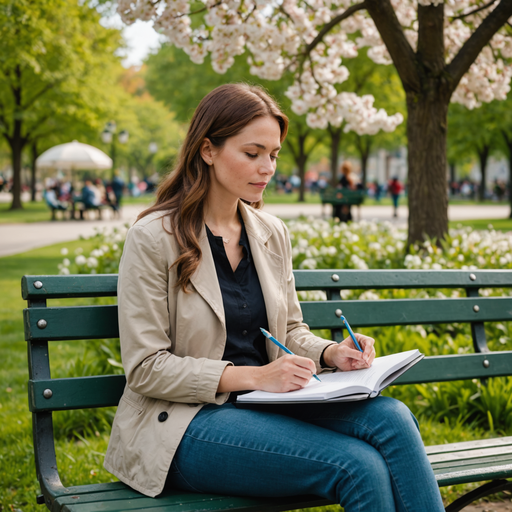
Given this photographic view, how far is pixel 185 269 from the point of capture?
2.29m

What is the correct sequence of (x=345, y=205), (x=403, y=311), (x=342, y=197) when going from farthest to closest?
(x=345, y=205) < (x=342, y=197) < (x=403, y=311)

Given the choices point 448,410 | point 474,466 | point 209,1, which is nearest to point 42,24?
point 209,1

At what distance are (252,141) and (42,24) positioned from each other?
35.3ft

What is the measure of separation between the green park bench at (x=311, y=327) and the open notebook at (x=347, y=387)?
0.33 metres

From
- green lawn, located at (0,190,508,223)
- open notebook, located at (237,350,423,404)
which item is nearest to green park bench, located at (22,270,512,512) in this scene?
open notebook, located at (237,350,423,404)

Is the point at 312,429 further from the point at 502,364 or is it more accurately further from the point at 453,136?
the point at 453,136

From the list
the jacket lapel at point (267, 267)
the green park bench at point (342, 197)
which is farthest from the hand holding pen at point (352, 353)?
the green park bench at point (342, 197)

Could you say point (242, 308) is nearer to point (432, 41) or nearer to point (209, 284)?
point (209, 284)

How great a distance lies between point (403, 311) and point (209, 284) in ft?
3.86

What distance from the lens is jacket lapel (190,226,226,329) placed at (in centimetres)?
232

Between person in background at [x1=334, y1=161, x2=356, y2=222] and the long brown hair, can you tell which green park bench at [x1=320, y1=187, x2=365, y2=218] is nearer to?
person in background at [x1=334, y1=161, x2=356, y2=222]

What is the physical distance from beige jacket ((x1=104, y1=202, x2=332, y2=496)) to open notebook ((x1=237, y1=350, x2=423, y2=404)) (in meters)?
0.19

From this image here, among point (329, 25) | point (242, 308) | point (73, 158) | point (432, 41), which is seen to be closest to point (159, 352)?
point (242, 308)

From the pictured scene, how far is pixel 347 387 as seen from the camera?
6.88 ft
